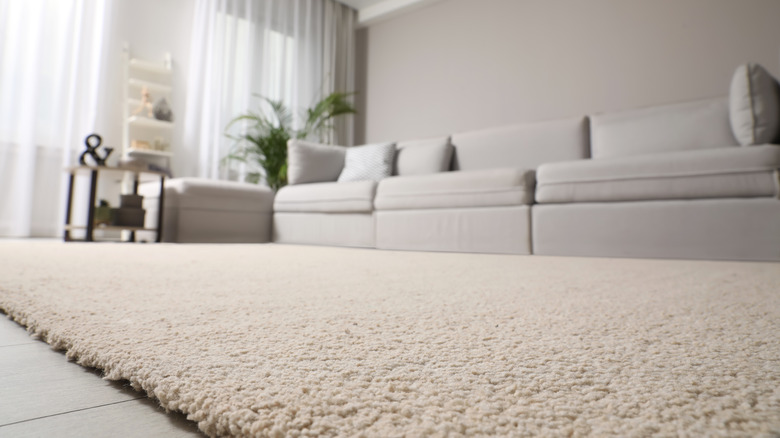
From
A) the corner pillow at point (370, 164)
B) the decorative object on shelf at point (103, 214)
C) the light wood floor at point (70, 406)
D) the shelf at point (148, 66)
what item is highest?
the shelf at point (148, 66)

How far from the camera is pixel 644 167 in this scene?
5.85 ft

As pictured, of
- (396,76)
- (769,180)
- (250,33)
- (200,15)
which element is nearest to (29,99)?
(200,15)

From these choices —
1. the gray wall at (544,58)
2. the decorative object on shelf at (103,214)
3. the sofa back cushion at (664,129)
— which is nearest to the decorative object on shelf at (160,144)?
the decorative object on shelf at (103,214)

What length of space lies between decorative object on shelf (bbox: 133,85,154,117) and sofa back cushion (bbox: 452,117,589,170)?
2.45 meters

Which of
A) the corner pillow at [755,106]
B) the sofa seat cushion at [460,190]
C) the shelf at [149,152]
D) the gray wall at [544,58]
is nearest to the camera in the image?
the corner pillow at [755,106]

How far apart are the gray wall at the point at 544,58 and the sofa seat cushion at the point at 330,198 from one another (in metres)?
1.62

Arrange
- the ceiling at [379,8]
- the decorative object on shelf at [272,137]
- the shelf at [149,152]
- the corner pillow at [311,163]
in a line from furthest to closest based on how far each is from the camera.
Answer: the ceiling at [379,8]
the decorative object on shelf at [272,137]
the shelf at [149,152]
the corner pillow at [311,163]

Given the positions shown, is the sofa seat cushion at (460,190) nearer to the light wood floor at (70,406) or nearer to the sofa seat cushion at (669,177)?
the sofa seat cushion at (669,177)

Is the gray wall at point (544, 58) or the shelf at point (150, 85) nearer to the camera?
the gray wall at point (544, 58)

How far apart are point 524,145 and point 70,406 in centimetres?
276

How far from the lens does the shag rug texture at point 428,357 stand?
0.22 metres

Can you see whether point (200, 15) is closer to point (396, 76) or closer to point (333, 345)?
point (396, 76)

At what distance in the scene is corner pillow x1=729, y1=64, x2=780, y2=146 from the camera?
1.87 meters

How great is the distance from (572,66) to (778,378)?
11.5 feet
